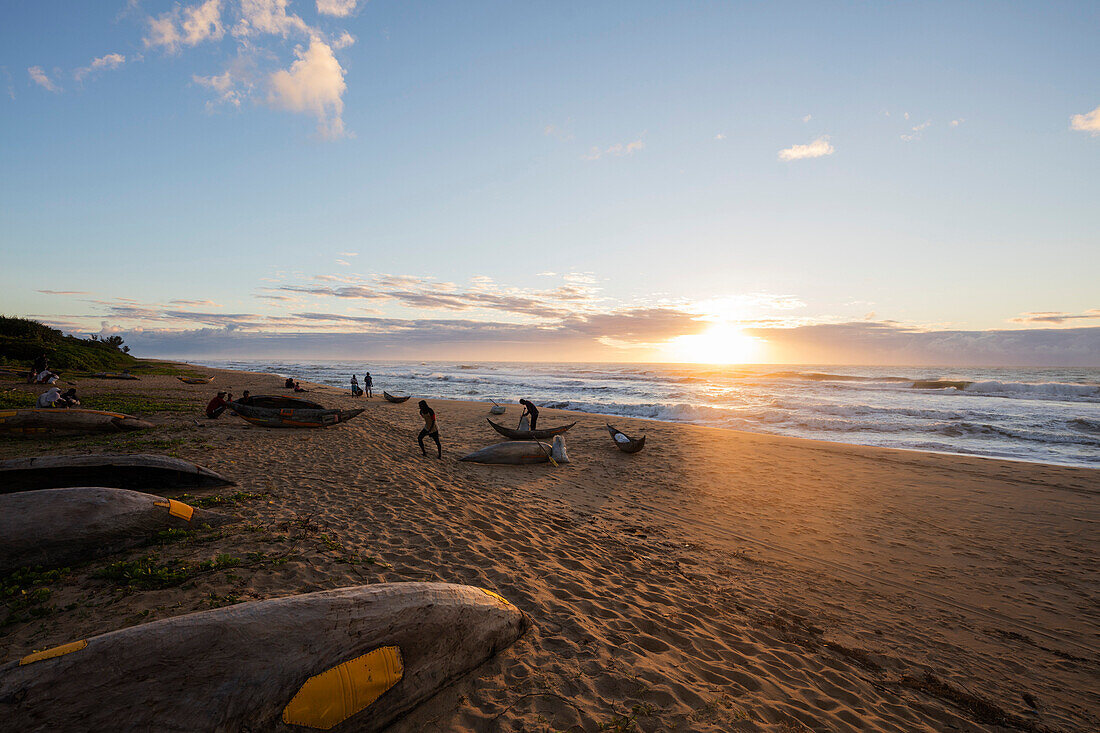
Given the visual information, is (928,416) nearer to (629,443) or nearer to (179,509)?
(629,443)

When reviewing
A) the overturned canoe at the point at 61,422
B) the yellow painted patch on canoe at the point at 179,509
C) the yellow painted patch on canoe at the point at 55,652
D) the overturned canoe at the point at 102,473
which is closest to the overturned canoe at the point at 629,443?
the overturned canoe at the point at 102,473

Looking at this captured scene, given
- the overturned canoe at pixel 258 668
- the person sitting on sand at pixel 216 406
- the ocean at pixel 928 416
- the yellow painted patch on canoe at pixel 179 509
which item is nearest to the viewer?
the overturned canoe at pixel 258 668

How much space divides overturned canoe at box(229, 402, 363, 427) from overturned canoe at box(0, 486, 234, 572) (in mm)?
10025

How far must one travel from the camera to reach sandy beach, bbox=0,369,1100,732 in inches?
153

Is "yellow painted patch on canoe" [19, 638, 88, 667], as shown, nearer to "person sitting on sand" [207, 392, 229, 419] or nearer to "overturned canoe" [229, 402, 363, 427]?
"overturned canoe" [229, 402, 363, 427]

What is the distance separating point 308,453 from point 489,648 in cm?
938

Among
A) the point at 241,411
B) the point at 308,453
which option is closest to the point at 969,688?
the point at 308,453

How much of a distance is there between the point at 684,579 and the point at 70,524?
25.2ft

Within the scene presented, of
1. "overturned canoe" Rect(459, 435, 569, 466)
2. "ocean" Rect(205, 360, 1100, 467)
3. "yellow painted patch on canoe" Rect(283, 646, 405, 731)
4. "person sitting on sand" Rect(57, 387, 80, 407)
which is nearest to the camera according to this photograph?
"yellow painted patch on canoe" Rect(283, 646, 405, 731)

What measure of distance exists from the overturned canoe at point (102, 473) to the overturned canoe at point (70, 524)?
126cm

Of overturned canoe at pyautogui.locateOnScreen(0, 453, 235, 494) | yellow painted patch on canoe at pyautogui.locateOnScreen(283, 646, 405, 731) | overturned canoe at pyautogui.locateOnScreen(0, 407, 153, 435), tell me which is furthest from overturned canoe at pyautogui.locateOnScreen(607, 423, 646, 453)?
overturned canoe at pyautogui.locateOnScreen(0, 407, 153, 435)

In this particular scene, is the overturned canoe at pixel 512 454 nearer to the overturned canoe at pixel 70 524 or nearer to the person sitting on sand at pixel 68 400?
the overturned canoe at pixel 70 524

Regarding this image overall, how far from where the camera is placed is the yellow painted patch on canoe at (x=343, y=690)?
2711 millimetres

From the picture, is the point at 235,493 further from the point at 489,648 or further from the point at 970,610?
the point at 970,610
